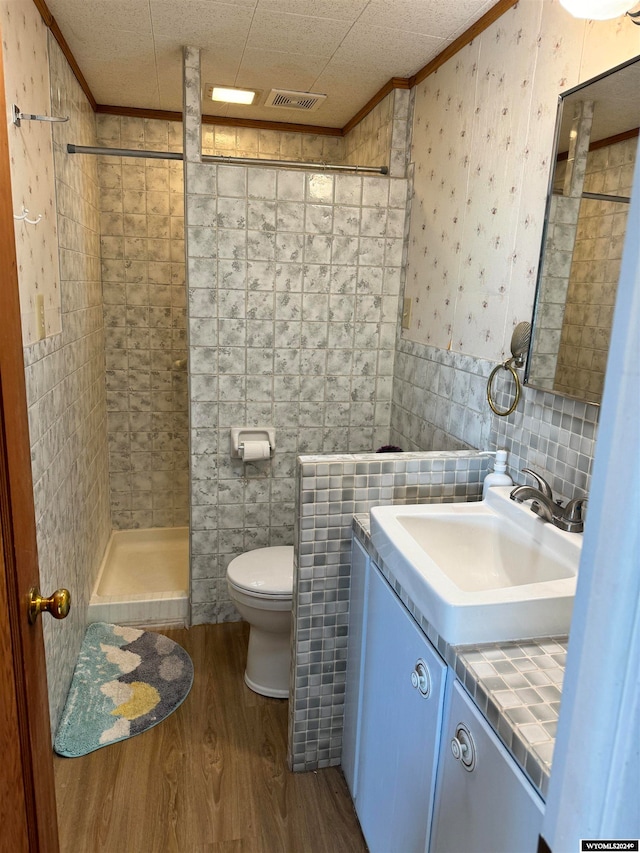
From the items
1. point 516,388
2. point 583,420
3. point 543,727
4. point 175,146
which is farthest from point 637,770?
point 175,146

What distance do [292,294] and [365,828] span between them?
2031mm

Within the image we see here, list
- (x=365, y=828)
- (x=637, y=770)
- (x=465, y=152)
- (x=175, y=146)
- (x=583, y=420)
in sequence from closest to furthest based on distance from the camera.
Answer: (x=637, y=770)
(x=583, y=420)
(x=365, y=828)
(x=465, y=152)
(x=175, y=146)

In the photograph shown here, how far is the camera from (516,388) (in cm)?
187

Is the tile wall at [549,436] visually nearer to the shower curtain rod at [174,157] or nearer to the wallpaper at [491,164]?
the wallpaper at [491,164]

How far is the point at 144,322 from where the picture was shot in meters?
3.52

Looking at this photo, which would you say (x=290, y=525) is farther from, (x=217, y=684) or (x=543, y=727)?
(x=543, y=727)

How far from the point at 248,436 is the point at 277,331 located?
1.65ft

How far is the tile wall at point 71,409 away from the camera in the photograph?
195cm

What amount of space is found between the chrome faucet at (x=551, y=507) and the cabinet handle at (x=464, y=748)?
0.57 m

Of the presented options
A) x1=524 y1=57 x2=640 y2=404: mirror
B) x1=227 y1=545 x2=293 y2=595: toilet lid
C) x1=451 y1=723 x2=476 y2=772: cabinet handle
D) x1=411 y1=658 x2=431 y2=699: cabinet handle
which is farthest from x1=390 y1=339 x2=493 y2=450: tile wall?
x1=451 y1=723 x2=476 y2=772: cabinet handle

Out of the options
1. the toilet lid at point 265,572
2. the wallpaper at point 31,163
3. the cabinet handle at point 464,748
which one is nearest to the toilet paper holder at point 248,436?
the toilet lid at point 265,572

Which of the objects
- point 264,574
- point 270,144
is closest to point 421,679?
point 264,574

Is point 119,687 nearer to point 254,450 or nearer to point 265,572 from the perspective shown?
point 265,572

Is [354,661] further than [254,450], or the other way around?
[254,450]
